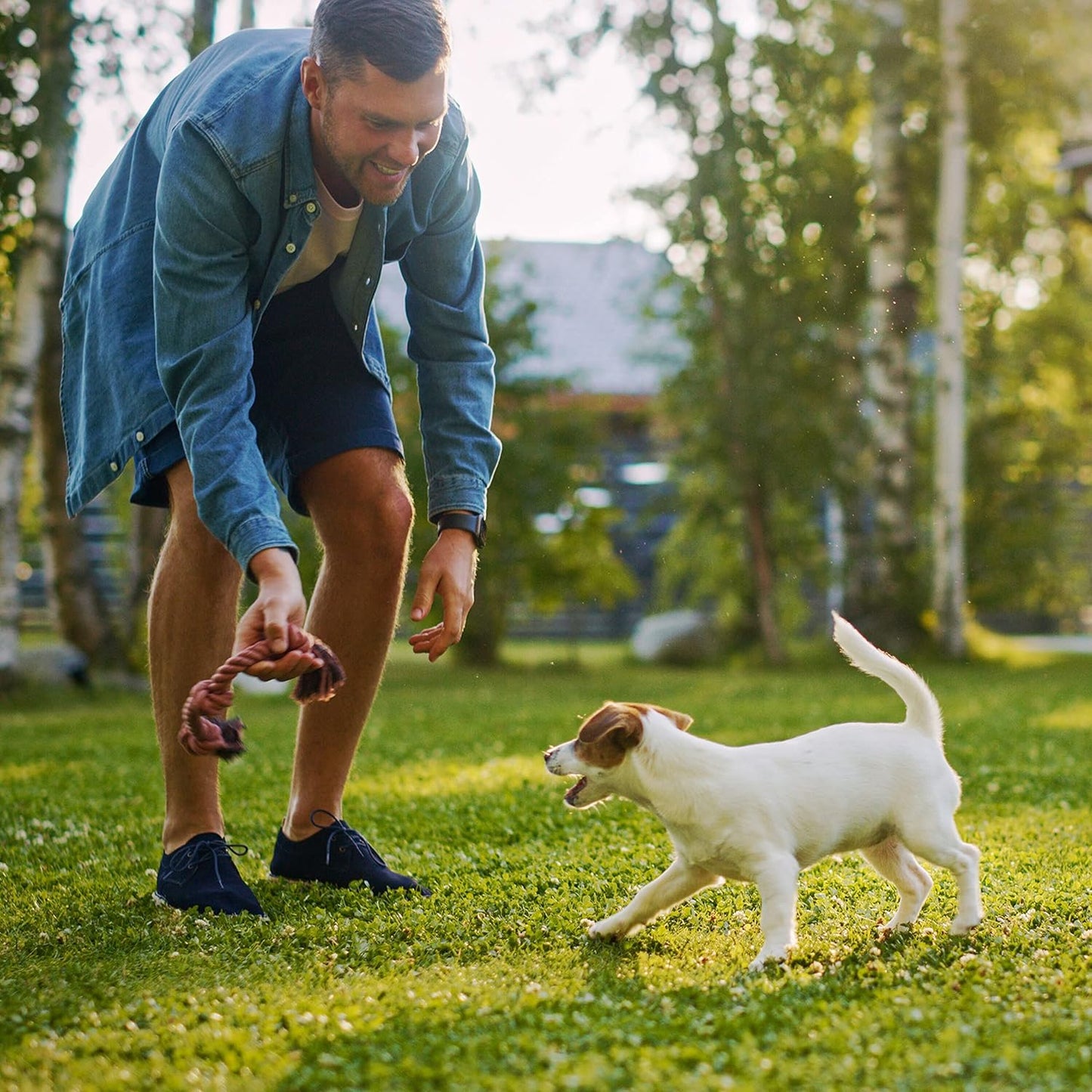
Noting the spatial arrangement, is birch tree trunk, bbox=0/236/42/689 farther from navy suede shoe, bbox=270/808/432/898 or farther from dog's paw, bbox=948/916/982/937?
dog's paw, bbox=948/916/982/937

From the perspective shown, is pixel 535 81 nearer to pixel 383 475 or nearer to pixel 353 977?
pixel 383 475

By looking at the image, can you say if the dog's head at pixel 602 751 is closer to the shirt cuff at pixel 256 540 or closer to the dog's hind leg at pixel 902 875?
the dog's hind leg at pixel 902 875

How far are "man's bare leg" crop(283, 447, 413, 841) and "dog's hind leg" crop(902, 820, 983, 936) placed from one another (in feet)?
3.91

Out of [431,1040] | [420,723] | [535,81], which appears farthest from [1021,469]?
[431,1040]

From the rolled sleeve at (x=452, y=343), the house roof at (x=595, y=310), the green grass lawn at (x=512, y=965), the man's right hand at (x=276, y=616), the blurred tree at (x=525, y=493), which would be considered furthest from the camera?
the house roof at (x=595, y=310)

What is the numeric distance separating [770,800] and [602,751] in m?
0.32

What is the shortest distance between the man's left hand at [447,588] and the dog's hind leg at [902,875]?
0.91m

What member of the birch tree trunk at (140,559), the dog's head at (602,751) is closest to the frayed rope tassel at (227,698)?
the dog's head at (602,751)

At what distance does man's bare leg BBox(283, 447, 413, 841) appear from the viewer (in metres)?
2.88

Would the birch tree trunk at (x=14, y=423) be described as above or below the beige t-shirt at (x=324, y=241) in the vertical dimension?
below

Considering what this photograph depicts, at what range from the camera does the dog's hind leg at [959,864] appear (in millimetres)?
2455

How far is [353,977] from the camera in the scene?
2.18m

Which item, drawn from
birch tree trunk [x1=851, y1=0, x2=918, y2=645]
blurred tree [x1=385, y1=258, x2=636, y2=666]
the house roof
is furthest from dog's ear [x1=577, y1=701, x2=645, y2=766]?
the house roof

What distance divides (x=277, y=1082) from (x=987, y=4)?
1232 centimetres
